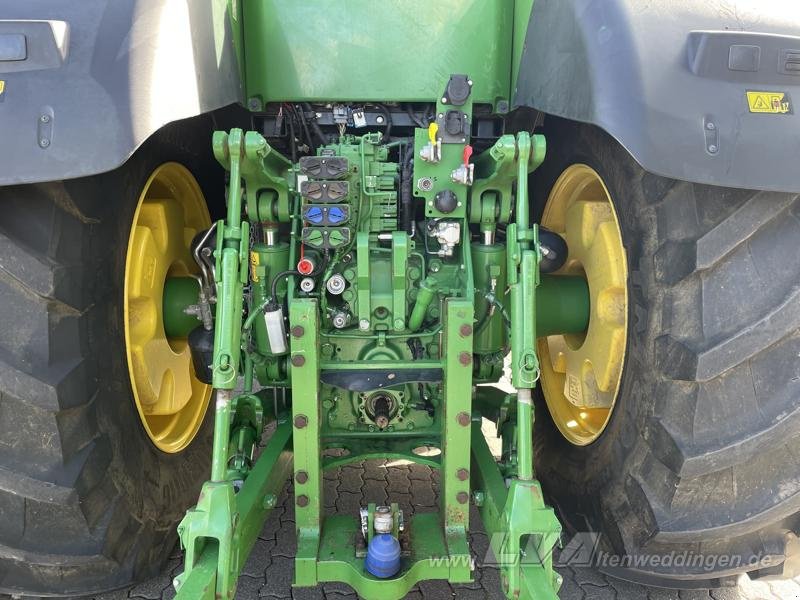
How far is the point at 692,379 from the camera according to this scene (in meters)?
1.67

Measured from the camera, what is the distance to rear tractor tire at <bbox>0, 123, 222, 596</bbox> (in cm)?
167

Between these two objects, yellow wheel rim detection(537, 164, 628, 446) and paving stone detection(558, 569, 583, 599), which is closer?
yellow wheel rim detection(537, 164, 628, 446)

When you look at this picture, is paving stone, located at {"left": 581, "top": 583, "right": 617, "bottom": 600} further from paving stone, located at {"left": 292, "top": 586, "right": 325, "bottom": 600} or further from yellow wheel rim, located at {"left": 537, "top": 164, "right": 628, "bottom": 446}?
paving stone, located at {"left": 292, "top": 586, "right": 325, "bottom": 600}

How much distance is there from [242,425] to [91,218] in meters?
0.91

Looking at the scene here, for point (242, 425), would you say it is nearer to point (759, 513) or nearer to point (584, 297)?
point (584, 297)

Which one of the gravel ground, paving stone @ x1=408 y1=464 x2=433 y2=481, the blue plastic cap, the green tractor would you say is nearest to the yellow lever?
the green tractor

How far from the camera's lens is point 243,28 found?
229cm

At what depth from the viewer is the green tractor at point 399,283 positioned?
152cm

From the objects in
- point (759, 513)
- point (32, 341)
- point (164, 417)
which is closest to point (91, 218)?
point (32, 341)

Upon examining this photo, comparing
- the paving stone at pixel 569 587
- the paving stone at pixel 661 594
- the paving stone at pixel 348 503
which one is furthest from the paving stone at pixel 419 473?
the paving stone at pixel 661 594

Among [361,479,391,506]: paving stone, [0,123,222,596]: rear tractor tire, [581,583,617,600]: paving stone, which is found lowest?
[361,479,391,506]: paving stone

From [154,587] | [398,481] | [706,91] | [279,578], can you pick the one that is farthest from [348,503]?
[706,91]

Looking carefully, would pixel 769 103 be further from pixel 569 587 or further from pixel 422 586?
pixel 422 586

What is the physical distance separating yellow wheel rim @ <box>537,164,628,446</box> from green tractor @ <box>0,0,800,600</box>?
1 centimetres
